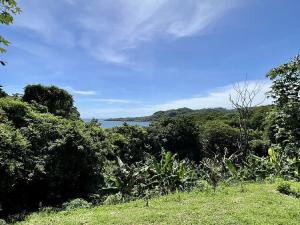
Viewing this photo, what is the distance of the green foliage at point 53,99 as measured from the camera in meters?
26.5

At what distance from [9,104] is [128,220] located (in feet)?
38.9

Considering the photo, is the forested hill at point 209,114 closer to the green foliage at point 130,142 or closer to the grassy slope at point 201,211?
the green foliage at point 130,142

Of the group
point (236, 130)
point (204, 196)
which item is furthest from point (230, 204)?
point (236, 130)

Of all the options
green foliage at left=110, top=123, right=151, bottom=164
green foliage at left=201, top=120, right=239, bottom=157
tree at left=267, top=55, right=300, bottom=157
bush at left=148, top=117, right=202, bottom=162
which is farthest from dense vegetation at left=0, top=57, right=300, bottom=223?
green foliage at left=201, top=120, right=239, bottom=157

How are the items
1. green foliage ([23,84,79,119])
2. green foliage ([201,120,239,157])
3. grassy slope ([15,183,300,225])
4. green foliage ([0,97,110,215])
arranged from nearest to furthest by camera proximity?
grassy slope ([15,183,300,225]) < green foliage ([0,97,110,215]) < green foliage ([23,84,79,119]) < green foliage ([201,120,239,157])

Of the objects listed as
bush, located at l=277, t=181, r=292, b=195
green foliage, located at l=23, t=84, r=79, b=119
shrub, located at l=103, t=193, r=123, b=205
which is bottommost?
shrub, located at l=103, t=193, r=123, b=205

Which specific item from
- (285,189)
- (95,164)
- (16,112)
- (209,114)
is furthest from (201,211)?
(209,114)

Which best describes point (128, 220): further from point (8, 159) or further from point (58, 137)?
point (58, 137)

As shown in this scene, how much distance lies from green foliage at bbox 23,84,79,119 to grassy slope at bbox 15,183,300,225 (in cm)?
1820

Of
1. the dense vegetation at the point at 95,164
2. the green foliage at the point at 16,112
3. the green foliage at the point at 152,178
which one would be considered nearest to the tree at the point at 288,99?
the dense vegetation at the point at 95,164

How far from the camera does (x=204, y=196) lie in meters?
10.2

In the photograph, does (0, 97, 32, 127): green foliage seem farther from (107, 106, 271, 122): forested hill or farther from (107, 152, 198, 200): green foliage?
(107, 106, 271, 122): forested hill

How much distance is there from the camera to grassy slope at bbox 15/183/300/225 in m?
7.77

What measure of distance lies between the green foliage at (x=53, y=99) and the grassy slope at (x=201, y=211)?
1820 cm
